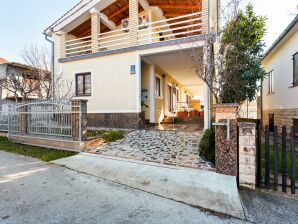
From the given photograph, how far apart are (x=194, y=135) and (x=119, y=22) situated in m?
10.2

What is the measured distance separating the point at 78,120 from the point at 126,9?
9.55m

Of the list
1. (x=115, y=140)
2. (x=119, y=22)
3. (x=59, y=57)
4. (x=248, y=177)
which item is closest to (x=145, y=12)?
(x=119, y=22)

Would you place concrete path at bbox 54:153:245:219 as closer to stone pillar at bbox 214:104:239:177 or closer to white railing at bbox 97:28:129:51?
stone pillar at bbox 214:104:239:177

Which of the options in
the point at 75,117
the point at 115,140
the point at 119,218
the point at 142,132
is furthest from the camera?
the point at 142,132

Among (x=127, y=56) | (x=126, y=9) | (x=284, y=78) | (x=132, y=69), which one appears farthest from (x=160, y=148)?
(x=126, y=9)

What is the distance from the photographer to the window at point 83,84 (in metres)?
11.9

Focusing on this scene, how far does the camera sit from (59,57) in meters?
12.7

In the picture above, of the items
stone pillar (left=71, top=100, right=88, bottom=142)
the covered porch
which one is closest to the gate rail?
stone pillar (left=71, top=100, right=88, bottom=142)

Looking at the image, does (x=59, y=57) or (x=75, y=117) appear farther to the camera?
(x=59, y=57)

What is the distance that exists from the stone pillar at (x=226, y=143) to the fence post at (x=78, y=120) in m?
4.48

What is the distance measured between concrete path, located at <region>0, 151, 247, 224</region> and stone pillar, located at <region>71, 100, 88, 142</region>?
2.24 meters

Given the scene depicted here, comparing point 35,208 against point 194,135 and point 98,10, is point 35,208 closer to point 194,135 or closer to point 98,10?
point 194,135

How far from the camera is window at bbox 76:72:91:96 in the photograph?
11933mm

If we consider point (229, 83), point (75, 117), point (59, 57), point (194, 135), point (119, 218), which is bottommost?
point (119, 218)
